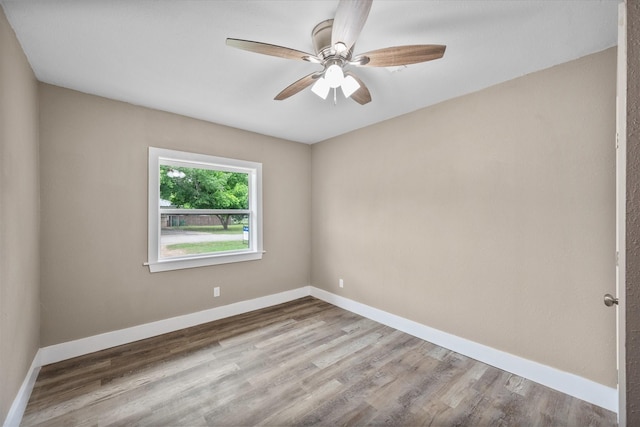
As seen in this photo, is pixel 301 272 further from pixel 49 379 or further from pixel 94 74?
pixel 94 74

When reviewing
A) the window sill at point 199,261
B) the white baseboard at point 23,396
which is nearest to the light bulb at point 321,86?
the window sill at point 199,261

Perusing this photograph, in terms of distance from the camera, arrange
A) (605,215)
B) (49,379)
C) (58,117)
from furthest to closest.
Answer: (58,117) < (49,379) < (605,215)

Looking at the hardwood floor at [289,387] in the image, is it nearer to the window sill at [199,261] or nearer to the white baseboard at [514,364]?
the white baseboard at [514,364]

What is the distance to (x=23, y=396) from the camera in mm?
1784

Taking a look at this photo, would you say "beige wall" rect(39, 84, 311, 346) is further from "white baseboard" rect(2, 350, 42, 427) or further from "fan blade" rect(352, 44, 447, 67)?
"fan blade" rect(352, 44, 447, 67)

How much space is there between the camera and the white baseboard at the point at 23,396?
157 centimetres

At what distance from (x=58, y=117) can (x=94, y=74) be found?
1.98 feet

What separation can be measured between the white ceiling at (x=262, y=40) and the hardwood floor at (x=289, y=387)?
242cm

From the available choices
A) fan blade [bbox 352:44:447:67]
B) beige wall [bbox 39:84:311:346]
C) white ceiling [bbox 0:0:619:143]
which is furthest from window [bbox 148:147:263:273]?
fan blade [bbox 352:44:447:67]

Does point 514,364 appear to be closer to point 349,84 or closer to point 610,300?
point 610,300

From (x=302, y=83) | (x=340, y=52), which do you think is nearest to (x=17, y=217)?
(x=302, y=83)

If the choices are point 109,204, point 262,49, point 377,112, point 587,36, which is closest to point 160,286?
point 109,204

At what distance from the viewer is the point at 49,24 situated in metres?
1.58

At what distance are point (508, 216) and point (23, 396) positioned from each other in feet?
12.5
